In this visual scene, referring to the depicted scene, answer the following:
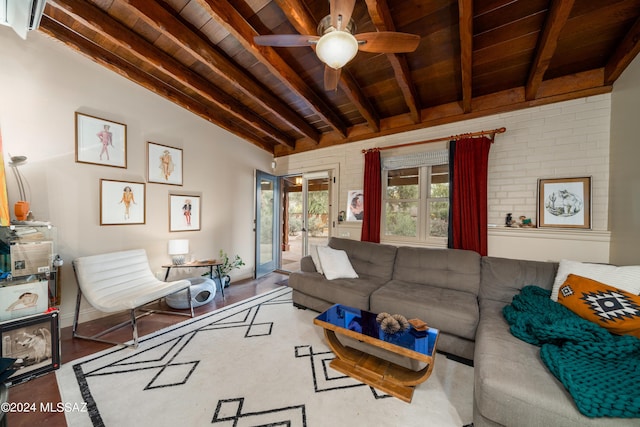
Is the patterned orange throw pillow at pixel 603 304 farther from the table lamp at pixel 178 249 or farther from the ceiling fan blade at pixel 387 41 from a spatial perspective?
the table lamp at pixel 178 249

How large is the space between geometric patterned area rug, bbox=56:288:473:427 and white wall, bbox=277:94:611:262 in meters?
1.74

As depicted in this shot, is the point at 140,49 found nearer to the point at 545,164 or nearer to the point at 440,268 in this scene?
the point at 440,268

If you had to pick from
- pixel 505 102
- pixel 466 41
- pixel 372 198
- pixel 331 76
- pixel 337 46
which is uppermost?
pixel 466 41

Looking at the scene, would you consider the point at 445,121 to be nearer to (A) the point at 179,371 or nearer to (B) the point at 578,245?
(B) the point at 578,245

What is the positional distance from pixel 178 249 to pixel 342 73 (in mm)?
3160

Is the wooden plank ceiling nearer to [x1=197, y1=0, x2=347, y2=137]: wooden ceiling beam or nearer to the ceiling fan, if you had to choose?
[x1=197, y1=0, x2=347, y2=137]: wooden ceiling beam

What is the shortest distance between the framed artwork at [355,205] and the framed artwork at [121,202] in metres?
3.07

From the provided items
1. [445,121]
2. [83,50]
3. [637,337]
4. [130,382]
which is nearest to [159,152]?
[83,50]

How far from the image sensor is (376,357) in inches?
77.2

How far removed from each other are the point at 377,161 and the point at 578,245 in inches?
98.2

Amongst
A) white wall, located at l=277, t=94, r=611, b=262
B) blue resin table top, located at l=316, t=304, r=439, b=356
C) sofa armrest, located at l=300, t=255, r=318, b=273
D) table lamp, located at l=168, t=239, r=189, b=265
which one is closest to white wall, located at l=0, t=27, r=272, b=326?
table lamp, located at l=168, t=239, r=189, b=265

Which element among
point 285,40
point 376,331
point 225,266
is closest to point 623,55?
point 285,40

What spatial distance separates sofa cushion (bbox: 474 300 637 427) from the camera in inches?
41.9

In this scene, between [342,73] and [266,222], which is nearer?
[342,73]
